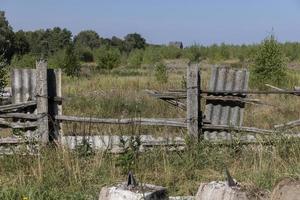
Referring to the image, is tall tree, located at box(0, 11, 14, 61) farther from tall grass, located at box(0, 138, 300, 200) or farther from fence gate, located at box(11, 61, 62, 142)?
tall grass, located at box(0, 138, 300, 200)

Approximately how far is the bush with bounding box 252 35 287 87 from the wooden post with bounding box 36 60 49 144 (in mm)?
13833

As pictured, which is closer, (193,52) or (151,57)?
(151,57)

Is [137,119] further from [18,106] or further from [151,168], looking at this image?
[18,106]

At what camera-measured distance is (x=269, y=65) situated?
2053 cm

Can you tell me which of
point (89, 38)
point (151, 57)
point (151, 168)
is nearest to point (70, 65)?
point (151, 57)

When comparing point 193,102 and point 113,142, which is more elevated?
point 193,102

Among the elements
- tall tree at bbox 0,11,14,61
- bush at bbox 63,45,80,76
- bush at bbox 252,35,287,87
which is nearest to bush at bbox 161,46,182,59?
tall tree at bbox 0,11,14,61

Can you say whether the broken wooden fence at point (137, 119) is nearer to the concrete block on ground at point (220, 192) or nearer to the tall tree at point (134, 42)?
the concrete block on ground at point (220, 192)

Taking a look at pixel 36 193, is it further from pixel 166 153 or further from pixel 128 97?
pixel 128 97

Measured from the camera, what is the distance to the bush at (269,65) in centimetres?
2047

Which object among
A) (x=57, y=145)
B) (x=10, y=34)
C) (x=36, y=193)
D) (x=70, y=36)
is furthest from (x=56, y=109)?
(x=70, y=36)

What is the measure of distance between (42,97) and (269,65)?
14.3 metres

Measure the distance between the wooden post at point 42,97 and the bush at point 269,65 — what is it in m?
13.8

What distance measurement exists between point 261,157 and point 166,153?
3.60 feet
